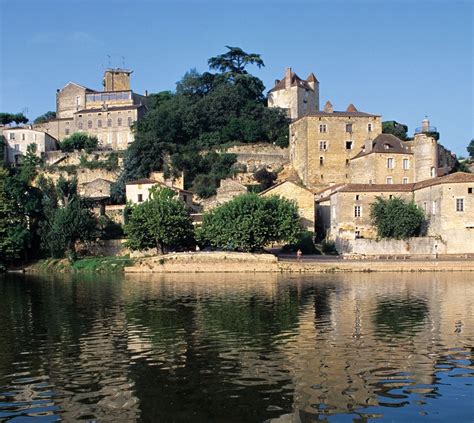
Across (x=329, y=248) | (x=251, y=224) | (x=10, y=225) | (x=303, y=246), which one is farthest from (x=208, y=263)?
(x=10, y=225)

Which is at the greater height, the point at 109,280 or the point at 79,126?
the point at 79,126

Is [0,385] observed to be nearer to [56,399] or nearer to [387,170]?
[56,399]

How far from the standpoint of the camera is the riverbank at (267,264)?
151ft

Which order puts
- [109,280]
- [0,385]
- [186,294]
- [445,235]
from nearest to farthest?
[0,385] < [186,294] < [109,280] < [445,235]

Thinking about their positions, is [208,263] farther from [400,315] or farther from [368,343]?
[368,343]

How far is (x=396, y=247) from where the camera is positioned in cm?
5269

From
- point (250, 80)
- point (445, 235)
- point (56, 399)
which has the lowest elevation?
point (56, 399)

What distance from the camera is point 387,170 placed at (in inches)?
2569

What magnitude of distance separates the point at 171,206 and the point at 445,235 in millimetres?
23278

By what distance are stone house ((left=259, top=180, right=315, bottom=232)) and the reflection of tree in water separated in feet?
97.6

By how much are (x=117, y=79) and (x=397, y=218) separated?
58.3 m

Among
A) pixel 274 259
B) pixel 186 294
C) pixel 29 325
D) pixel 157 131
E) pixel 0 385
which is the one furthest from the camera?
pixel 157 131

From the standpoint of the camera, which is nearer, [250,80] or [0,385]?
[0,385]

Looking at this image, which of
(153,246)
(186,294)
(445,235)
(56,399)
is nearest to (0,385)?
(56,399)
